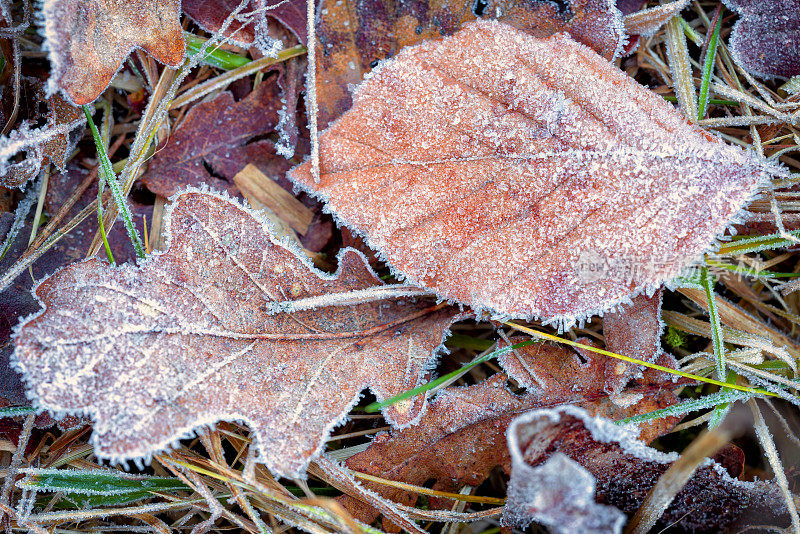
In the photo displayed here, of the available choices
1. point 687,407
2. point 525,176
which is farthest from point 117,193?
point 687,407

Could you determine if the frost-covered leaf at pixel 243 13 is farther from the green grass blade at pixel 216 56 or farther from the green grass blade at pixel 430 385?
the green grass blade at pixel 430 385

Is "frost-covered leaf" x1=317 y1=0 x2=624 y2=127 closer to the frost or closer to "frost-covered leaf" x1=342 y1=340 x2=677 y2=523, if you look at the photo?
"frost-covered leaf" x1=342 y1=340 x2=677 y2=523

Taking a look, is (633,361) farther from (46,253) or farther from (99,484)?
(46,253)

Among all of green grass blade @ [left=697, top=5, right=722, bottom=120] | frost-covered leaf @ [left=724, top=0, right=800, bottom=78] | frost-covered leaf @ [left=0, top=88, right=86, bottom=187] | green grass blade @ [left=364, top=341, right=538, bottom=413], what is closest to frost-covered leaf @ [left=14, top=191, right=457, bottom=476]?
green grass blade @ [left=364, top=341, right=538, bottom=413]

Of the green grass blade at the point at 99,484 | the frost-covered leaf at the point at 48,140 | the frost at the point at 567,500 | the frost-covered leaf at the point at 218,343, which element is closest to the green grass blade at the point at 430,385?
the frost-covered leaf at the point at 218,343

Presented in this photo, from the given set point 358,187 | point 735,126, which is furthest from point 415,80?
point 735,126

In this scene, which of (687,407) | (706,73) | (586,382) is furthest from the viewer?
(706,73)
